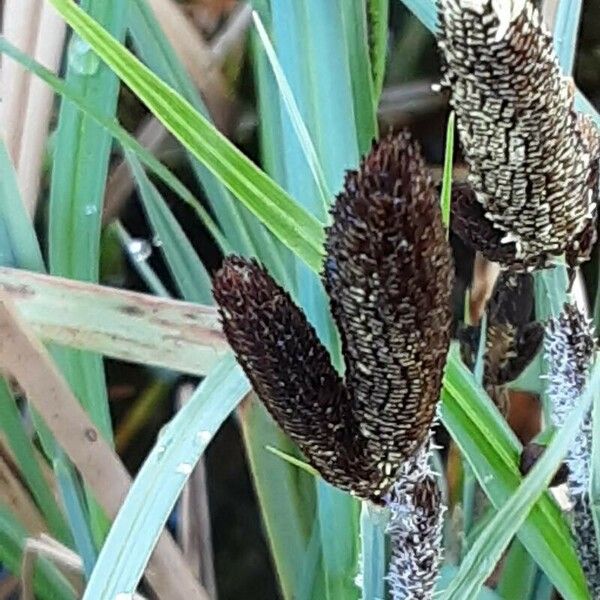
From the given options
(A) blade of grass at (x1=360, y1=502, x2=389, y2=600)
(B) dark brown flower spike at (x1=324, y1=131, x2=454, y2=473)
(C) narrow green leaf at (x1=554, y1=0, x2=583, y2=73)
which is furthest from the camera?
(C) narrow green leaf at (x1=554, y1=0, x2=583, y2=73)

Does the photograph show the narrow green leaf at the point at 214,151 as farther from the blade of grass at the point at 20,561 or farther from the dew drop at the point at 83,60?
the blade of grass at the point at 20,561

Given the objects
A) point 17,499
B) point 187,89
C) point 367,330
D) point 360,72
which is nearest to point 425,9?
point 360,72

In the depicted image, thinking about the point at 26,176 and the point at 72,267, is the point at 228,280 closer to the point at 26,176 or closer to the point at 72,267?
the point at 72,267

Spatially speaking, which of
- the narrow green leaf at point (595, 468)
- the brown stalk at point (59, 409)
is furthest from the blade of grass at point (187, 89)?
the narrow green leaf at point (595, 468)

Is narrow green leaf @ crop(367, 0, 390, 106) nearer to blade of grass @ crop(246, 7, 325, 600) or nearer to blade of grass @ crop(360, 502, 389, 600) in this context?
blade of grass @ crop(246, 7, 325, 600)

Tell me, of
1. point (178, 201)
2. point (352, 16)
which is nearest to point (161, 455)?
→ point (352, 16)

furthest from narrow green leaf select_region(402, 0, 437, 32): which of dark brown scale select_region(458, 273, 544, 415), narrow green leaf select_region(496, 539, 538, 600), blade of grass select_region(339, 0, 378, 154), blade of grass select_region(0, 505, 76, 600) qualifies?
blade of grass select_region(0, 505, 76, 600)
